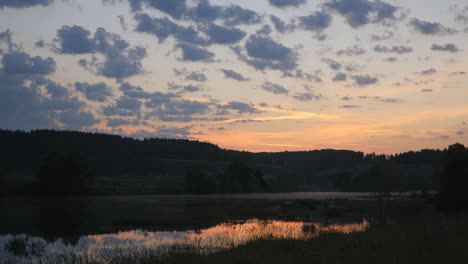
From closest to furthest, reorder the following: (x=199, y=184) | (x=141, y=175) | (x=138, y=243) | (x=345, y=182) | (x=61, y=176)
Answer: (x=138, y=243) < (x=61, y=176) < (x=199, y=184) < (x=345, y=182) < (x=141, y=175)

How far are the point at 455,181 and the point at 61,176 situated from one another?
7891 cm

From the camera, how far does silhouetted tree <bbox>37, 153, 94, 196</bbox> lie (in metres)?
102

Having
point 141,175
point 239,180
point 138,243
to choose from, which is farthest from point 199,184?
point 138,243

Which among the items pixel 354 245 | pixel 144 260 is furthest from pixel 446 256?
pixel 144 260

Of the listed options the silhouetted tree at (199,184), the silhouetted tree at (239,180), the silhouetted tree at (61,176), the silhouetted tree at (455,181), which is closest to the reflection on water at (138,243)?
the silhouetted tree at (455,181)

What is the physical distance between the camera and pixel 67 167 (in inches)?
4058

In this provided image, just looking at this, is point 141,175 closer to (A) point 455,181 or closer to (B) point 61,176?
(B) point 61,176

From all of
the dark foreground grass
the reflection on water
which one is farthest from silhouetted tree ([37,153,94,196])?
the dark foreground grass

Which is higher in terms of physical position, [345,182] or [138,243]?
[138,243]

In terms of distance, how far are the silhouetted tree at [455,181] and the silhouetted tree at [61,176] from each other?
3005 inches

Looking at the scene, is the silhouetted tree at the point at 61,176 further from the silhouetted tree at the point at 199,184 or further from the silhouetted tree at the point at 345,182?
the silhouetted tree at the point at 345,182

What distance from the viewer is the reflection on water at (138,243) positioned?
2650cm

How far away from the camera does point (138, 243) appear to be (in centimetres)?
3303

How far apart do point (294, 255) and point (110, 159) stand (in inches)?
7238
